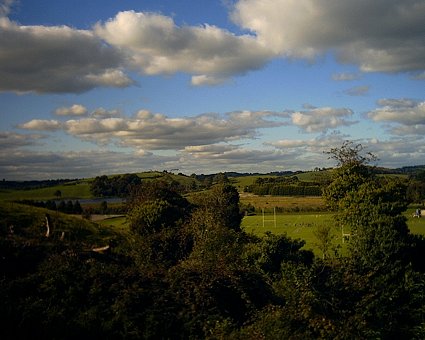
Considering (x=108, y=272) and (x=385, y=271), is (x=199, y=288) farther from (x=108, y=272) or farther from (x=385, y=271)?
(x=385, y=271)

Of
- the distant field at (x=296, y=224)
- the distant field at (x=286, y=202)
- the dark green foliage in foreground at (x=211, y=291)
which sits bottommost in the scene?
the distant field at (x=296, y=224)

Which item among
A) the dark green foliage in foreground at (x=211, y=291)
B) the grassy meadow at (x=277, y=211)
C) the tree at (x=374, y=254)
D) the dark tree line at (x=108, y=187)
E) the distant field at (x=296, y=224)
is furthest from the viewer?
the dark tree line at (x=108, y=187)

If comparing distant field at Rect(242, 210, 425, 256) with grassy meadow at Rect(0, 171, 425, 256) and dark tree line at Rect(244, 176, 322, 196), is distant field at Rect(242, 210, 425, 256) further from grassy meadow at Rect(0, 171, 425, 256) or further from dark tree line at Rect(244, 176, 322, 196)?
dark tree line at Rect(244, 176, 322, 196)

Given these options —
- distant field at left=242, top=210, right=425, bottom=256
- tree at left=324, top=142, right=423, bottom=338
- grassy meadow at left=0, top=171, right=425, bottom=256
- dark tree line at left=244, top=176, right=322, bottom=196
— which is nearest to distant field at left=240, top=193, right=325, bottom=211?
grassy meadow at left=0, top=171, right=425, bottom=256

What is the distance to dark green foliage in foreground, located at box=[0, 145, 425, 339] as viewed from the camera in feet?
39.8

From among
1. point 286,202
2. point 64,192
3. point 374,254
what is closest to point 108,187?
point 64,192

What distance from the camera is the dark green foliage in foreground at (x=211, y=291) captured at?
12.1m

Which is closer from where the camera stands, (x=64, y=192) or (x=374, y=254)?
(x=374, y=254)

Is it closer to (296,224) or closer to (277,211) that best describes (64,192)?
(277,211)

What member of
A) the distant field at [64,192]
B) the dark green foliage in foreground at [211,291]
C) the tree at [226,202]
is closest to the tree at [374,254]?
the dark green foliage in foreground at [211,291]

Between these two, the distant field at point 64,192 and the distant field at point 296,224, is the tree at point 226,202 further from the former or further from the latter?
the distant field at point 64,192

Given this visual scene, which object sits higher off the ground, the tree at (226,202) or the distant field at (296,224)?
the tree at (226,202)

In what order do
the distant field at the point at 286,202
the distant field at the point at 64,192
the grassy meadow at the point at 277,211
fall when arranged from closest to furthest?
the grassy meadow at the point at 277,211, the distant field at the point at 64,192, the distant field at the point at 286,202

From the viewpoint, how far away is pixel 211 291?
51.2ft
